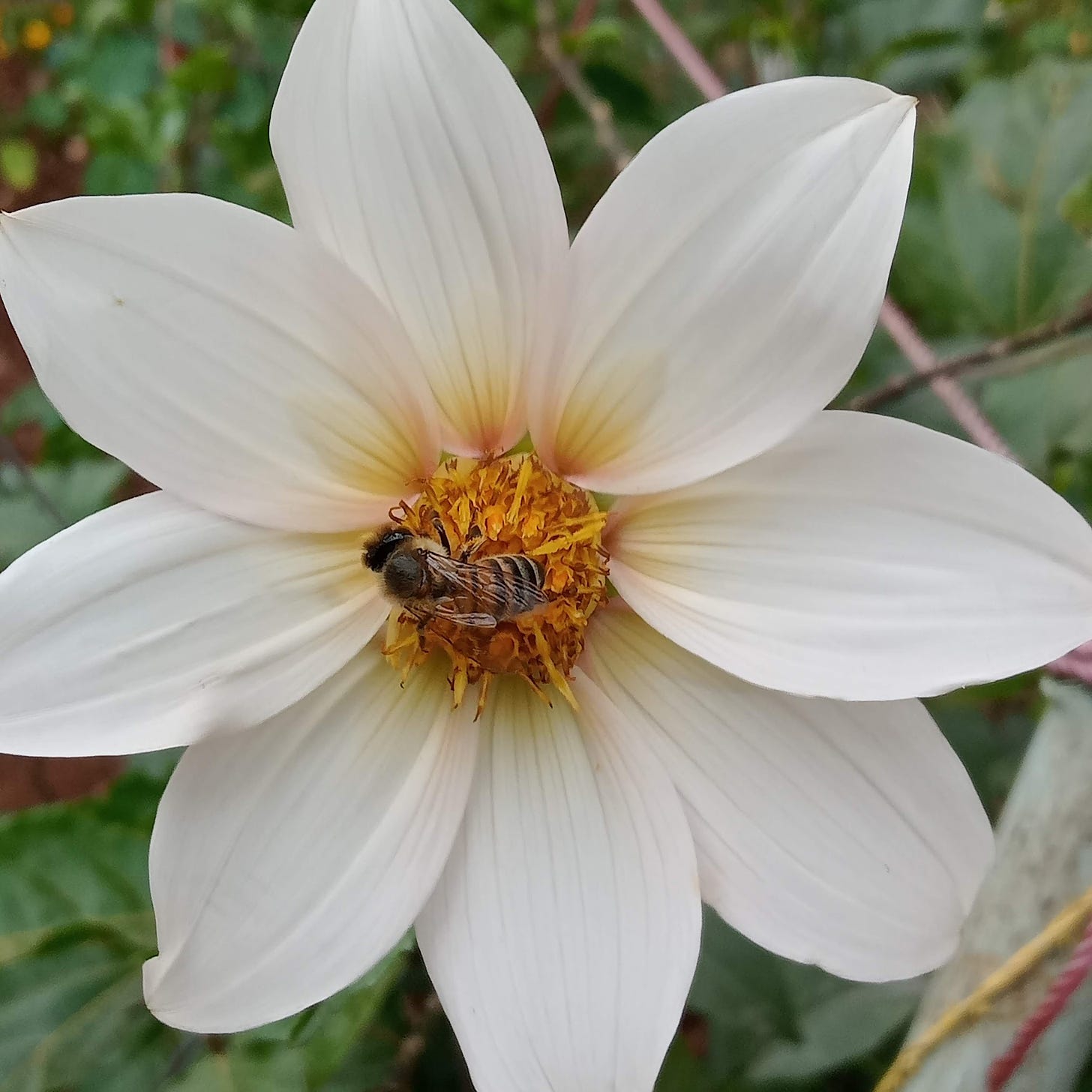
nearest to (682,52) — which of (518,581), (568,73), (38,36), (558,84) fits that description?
(568,73)

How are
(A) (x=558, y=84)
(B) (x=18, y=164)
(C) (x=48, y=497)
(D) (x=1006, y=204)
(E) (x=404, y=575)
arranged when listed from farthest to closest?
(B) (x=18, y=164) < (A) (x=558, y=84) < (D) (x=1006, y=204) < (C) (x=48, y=497) < (E) (x=404, y=575)

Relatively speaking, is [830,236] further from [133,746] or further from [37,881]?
[37,881]

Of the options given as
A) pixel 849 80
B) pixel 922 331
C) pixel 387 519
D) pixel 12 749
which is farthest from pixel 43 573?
pixel 922 331

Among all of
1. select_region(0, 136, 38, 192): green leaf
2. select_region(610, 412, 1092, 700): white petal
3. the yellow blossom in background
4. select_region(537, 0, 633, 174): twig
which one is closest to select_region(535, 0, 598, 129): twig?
select_region(537, 0, 633, 174): twig

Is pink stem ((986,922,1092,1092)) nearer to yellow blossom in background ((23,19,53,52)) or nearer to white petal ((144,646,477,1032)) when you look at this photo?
white petal ((144,646,477,1032))

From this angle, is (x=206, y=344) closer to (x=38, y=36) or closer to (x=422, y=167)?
(x=422, y=167)

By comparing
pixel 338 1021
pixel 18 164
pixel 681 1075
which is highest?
pixel 18 164
